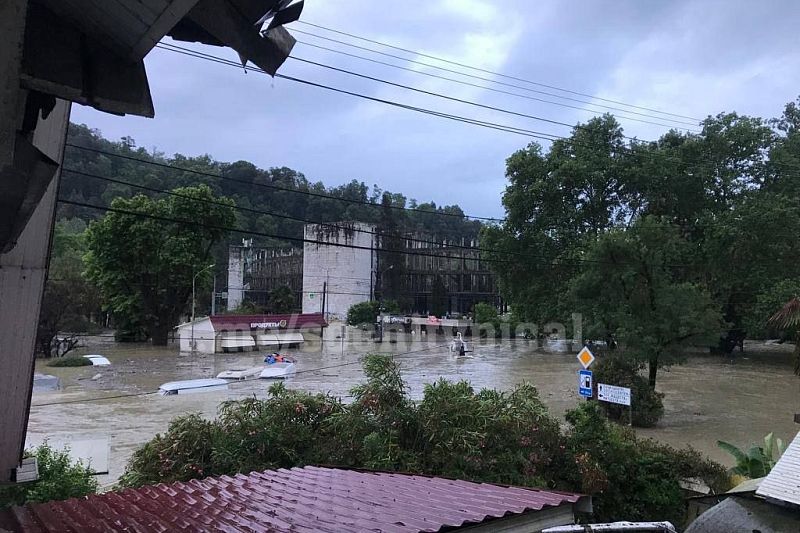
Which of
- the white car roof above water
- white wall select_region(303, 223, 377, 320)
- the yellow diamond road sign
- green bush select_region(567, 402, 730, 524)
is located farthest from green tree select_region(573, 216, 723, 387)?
white wall select_region(303, 223, 377, 320)

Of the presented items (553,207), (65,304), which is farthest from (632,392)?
(65,304)

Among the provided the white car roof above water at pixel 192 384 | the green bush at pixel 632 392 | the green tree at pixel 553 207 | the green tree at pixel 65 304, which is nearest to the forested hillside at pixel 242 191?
the green tree at pixel 65 304

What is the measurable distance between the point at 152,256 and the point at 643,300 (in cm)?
3397

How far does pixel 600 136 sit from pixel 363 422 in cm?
2938

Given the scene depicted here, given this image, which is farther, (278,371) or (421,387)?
(278,371)

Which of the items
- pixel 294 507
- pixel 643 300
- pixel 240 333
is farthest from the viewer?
pixel 240 333

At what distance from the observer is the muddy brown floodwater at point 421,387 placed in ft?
49.9

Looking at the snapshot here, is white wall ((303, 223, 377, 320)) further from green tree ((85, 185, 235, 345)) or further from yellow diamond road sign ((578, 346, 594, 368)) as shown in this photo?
yellow diamond road sign ((578, 346, 594, 368))

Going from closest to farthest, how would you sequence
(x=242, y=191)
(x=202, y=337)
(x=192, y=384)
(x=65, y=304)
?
(x=192, y=384) < (x=65, y=304) < (x=202, y=337) < (x=242, y=191)

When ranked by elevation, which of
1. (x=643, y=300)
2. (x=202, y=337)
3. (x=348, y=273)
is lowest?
(x=202, y=337)

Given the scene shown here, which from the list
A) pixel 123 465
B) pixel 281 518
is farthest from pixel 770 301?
pixel 281 518

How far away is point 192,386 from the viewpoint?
22.3m

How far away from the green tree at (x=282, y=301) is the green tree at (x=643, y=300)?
148ft

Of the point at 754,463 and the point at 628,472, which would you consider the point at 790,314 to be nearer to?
the point at 754,463
